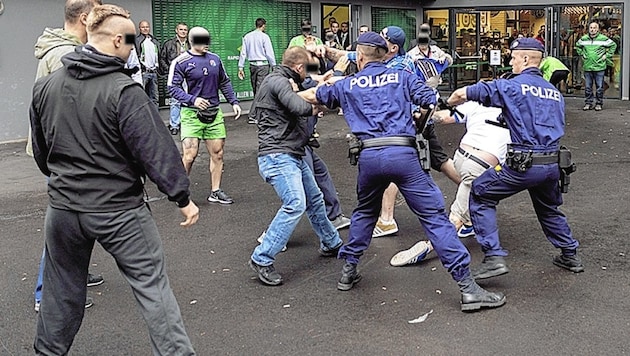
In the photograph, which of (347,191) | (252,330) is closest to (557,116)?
(252,330)

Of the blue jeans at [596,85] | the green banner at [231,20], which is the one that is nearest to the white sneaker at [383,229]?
the green banner at [231,20]

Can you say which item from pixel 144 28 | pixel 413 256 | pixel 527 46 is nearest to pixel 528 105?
pixel 527 46

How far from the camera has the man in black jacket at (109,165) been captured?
11.3 feet

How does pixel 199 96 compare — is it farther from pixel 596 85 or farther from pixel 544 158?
pixel 596 85

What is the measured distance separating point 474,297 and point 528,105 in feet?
4.32

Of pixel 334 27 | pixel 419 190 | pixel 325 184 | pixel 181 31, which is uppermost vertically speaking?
pixel 334 27

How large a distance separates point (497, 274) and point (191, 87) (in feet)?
13.4

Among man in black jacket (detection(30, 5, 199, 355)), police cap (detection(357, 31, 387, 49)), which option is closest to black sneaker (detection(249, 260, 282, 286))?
police cap (detection(357, 31, 387, 49))

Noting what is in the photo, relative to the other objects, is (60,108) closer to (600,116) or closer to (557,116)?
(557,116)

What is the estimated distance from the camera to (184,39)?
47.7ft

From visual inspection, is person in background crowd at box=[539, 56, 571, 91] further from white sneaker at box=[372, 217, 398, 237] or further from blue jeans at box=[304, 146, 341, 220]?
blue jeans at box=[304, 146, 341, 220]

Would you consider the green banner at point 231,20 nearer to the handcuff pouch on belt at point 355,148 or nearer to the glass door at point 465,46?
the glass door at point 465,46

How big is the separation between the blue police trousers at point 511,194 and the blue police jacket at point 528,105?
197 mm

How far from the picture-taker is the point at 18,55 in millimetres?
13289
